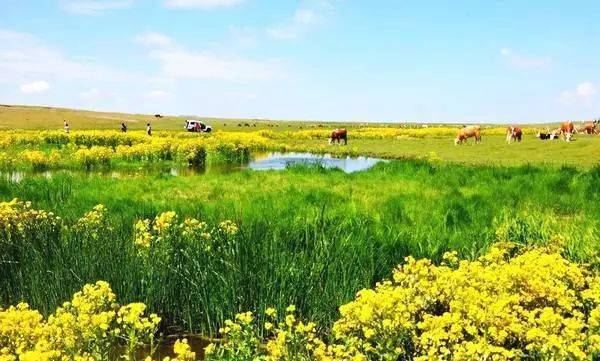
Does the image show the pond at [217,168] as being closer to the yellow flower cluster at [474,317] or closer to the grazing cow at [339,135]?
the grazing cow at [339,135]

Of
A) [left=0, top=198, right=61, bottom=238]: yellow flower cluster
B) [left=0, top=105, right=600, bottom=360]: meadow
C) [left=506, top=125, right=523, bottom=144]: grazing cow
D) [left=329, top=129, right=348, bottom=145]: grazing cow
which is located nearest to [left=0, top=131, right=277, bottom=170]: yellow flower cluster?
[left=329, top=129, right=348, bottom=145]: grazing cow

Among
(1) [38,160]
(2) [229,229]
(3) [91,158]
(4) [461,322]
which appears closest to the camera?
(4) [461,322]

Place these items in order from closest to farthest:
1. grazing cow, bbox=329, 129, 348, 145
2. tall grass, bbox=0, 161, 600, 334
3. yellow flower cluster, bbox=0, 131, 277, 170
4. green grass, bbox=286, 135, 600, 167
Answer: tall grass, bbox=0, 161, 600, 334 < green grass, bbox=286, 135, 600, 167 < yellow flower cluster, bbox=0, 131, 277, 170 < grazing cow, bbox=329, 129, 348, 145

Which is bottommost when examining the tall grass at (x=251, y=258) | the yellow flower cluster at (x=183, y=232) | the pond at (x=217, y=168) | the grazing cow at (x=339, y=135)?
the pond at (x=217, y=168)

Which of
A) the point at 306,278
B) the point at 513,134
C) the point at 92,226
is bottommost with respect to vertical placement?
the point at 306,278

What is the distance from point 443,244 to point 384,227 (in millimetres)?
1893

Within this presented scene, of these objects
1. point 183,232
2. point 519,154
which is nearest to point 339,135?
point 519,154

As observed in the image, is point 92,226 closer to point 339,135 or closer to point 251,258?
point 251,258

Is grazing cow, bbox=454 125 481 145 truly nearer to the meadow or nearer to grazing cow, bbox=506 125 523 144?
grazing cow, bbox=506 125 523 144

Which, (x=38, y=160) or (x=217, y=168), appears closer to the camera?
(x=38, y=160)

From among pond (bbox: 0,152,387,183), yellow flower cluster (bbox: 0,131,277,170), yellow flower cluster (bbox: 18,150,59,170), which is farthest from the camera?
yellow flower cluster (bbox: 0,131,277,170)

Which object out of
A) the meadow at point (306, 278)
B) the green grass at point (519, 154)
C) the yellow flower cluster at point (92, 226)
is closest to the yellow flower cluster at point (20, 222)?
the meadow at point (306, 278)

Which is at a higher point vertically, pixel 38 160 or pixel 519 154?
pixel 519 154

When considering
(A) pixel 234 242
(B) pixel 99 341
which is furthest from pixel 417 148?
(B) pixel 99 341
